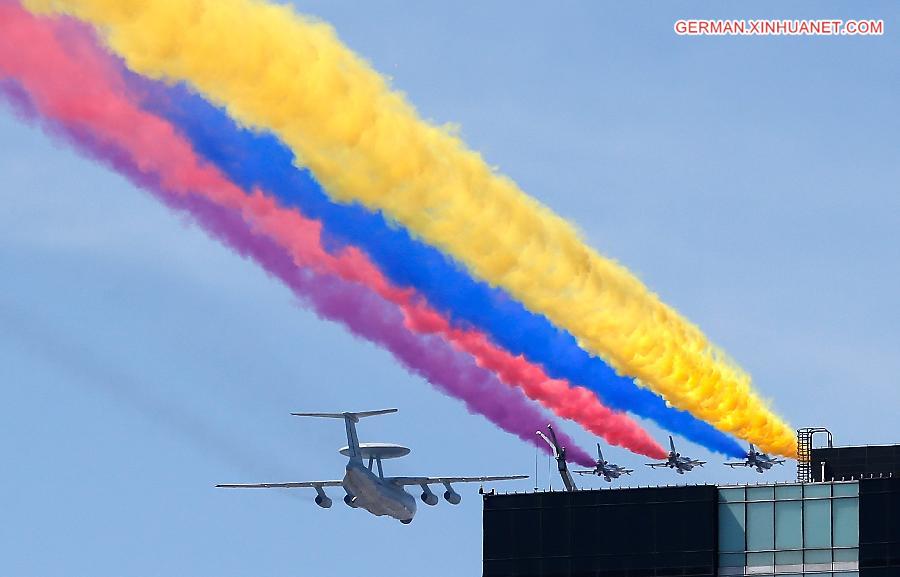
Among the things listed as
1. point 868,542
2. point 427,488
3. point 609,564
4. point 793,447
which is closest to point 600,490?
point 609,564

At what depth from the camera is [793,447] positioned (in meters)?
165

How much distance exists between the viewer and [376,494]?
557 feet

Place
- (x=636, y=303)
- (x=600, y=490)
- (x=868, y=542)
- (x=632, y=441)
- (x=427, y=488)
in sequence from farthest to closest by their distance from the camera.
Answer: (x=427, y=488) < (x=632, y=441) < (x=636, y=303) < (x=600, y=490) < (x=868, y=542)

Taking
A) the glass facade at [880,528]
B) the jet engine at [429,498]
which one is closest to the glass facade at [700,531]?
the glass facade at [880,528]

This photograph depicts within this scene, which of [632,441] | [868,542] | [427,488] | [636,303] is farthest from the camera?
[427,488]

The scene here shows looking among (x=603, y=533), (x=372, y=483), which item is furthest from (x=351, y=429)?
(x=603, y=533)

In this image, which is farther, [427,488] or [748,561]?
[427,488]

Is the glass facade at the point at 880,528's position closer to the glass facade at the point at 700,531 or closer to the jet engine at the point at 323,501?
the glass facade at the point at 700,531

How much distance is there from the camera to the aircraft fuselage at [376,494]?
550 ft

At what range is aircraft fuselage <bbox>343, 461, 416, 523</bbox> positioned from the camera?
6599 inches

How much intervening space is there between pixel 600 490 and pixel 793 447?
150 ft

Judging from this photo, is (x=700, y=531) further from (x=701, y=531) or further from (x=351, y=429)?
(x=351, y=429)

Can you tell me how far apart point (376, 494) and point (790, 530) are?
57017mm

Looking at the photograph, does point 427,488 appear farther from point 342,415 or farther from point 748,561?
point 748,561
